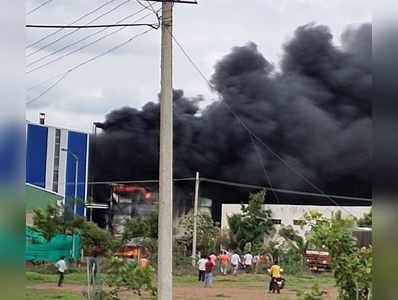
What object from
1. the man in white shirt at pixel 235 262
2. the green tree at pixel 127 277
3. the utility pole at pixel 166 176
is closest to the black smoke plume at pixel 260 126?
the man in white shirt at pixel 235 262

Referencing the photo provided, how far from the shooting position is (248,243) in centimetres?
905

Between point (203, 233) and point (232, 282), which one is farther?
point (203, 233)

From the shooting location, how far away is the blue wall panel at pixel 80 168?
7.93m

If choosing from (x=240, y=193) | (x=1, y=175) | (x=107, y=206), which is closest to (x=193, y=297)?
(x=107, y=206)

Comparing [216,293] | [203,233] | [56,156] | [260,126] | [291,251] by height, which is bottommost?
[216,293]

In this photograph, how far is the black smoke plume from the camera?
809 cm

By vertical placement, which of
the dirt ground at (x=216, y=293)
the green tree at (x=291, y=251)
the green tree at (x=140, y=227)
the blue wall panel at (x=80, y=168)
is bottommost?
the dirt ground at (x=216, y=293)

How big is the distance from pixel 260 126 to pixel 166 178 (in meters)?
5.35

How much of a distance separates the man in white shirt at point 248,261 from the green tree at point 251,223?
0.14m

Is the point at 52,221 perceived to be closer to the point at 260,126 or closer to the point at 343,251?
the point at 260,126

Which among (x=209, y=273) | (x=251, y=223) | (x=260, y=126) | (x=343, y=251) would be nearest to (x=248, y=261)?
(x=209, y=273)

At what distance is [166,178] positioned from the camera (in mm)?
3711

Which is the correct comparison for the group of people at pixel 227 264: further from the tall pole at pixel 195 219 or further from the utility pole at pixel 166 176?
the utility pole at pixel 166 176

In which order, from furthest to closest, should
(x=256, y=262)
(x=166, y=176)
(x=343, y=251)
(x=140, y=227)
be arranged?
(x=256, y=262) < (x=140, y=227) < (x=343, y=251) < (x=166, y=176)
